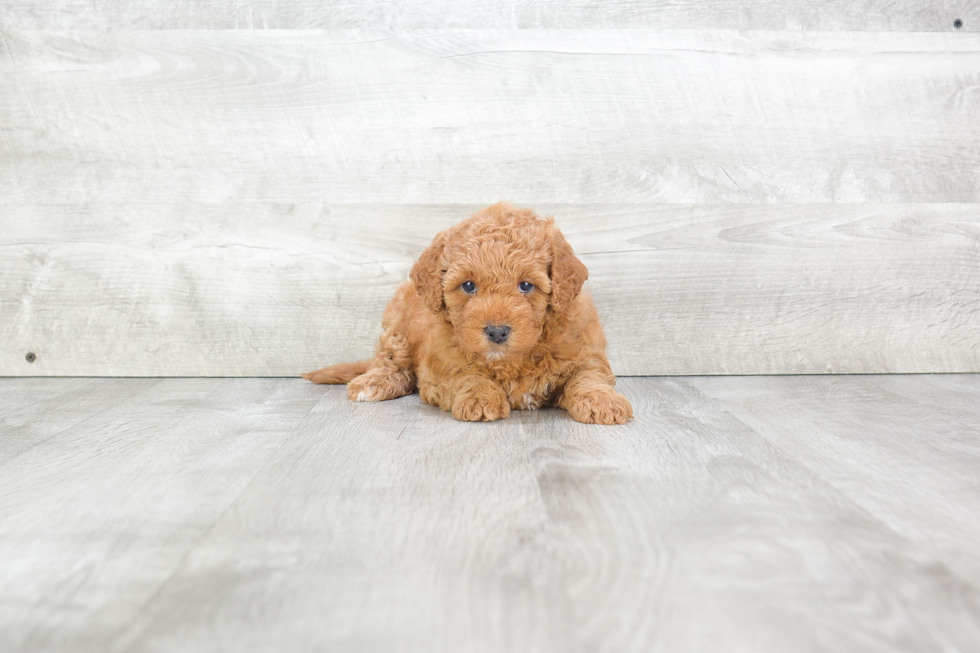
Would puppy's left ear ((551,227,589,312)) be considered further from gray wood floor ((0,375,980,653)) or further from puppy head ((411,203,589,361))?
gray wood floor ((0,375,980,653))

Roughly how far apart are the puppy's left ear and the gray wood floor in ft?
1.15

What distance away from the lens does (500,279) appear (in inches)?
77.4

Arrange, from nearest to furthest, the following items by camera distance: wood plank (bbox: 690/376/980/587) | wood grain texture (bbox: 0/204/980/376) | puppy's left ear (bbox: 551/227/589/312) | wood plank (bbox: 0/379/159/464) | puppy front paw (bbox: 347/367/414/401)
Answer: wood plank (bbox: 690/376/980/587) < wood plank (bbox: 0/379/159/464) < puppy's left ear (bbox: 551/227/589/312) < puppy front paw (bbox: 347/367/414/401) < wood grain texture (bbox: 0/204/980/376)

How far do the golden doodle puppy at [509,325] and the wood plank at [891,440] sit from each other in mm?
493

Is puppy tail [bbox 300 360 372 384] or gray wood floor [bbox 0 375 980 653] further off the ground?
gray wood floor [bbox 0 375 980 653]

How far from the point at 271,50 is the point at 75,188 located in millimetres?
926

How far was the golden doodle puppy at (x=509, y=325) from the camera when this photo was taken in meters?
1.96

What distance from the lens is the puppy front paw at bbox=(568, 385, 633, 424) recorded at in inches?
78.7

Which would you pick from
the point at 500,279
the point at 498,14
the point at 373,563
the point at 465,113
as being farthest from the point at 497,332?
the point at 498,14

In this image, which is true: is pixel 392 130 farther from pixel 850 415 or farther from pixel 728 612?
pixel 728 612

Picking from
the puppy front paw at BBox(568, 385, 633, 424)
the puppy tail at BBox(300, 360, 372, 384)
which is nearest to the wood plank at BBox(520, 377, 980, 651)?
the puppy front paw at BBox(568, 385, 633, 424)

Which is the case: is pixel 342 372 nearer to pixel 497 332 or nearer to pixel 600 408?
pixel 497 332

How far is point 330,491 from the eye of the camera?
1459mm

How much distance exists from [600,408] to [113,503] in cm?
121
